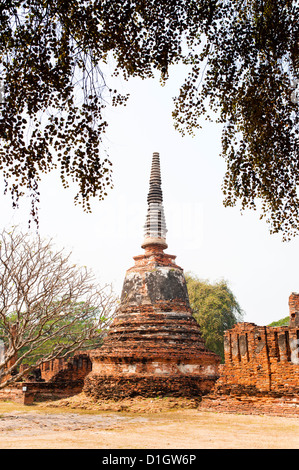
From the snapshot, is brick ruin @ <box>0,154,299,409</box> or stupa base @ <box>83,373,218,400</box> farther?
stupa base @ <box>83,373,218,400</box>

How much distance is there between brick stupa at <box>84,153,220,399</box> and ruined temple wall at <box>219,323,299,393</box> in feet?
7.47

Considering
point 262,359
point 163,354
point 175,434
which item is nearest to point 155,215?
point 163,354

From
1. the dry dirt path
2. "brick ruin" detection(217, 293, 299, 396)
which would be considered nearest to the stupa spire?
"brick ruin" detection(217, 293, 299, 396)

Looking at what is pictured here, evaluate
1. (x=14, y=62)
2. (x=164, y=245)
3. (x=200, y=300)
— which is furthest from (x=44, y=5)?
(x=200, y=300)

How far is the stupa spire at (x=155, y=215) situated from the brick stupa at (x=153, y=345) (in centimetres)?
60

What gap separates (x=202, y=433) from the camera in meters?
6.86

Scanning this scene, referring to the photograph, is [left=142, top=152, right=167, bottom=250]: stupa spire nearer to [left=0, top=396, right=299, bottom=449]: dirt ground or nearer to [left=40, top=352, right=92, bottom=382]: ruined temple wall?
[left=40, top=352, right=92, bottom=382]: ruined temple wall

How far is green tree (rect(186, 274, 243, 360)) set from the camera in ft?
82.9

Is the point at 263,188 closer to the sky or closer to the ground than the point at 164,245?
closer to the ground

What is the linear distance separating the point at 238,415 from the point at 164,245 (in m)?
8.14

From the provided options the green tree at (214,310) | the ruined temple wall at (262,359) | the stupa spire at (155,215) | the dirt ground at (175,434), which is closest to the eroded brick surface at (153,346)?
the stupa spire at (155,215)

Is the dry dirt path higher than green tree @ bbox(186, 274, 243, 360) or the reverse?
the reverse

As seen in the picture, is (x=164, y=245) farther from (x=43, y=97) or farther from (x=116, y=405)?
(x=43, y=97)

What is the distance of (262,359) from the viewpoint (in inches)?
408
